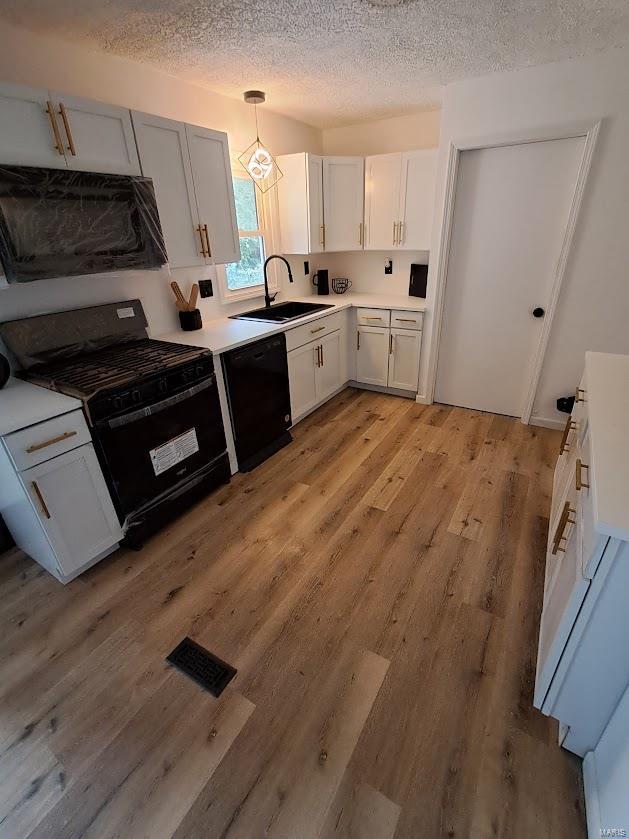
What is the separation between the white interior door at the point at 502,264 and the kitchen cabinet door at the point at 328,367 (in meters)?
0.96

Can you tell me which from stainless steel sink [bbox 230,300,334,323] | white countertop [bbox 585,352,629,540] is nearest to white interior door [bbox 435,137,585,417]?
stainless steel sink [bbox 230,300,334,323]

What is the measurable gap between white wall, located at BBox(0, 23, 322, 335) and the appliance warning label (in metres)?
0.91

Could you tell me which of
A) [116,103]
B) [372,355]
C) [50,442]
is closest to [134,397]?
[50,442]

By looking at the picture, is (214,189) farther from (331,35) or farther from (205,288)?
(331,35)

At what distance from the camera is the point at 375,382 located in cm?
393

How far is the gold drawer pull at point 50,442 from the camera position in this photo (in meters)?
1.60

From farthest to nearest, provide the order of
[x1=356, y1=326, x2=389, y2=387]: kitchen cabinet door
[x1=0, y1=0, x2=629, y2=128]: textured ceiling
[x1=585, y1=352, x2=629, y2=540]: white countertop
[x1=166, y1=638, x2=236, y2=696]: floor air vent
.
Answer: [x1=356, y1=326, x2=389, y2=387]: kitchen cabinet door < [x1=0, y1=0, x2=629, y2=128]: textured ceiling < [x1=166, y1=638, x2=236, y2=696]: floor air vent < [x1=585, y1=352, x2=629, y2=540]: white countertop

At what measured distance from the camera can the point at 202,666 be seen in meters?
1.53

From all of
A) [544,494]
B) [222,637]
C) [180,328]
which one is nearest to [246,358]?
[180,328]

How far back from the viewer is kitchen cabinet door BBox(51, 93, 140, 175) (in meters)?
1.79

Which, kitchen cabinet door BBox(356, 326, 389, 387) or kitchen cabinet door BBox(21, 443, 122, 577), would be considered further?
kitchen cabinet door BBox(356, 326, 389, 387)

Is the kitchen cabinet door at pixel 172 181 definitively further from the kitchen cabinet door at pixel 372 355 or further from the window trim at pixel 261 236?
the kitchen cabinet door at pixel 372 355

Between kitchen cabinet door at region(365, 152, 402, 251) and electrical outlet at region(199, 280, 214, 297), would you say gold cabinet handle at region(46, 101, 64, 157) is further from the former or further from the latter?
kitchen cabinet door at region(365, 152, 402, 251)

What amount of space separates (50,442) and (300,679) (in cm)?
142
